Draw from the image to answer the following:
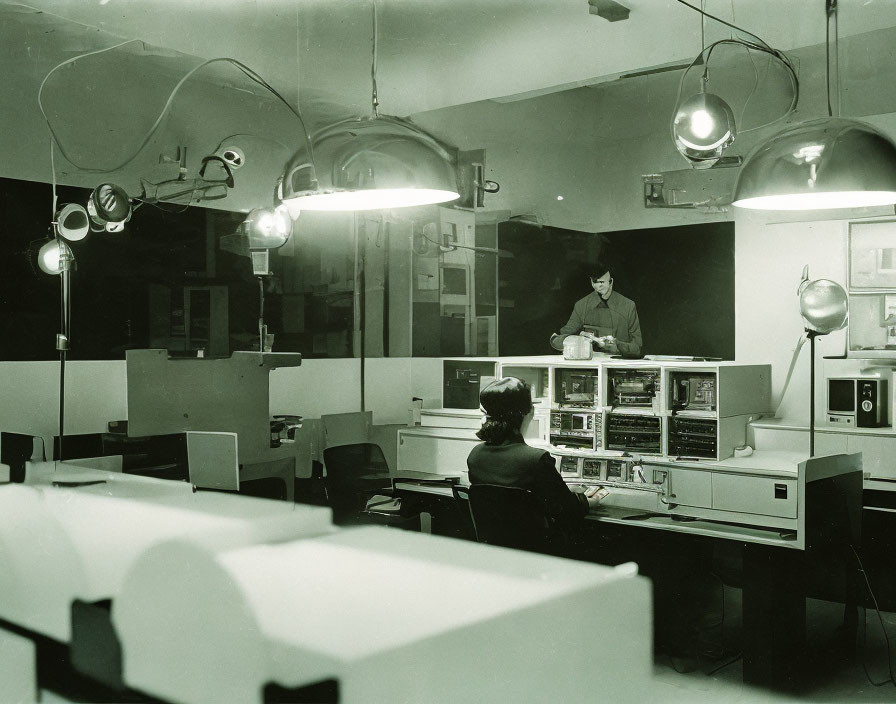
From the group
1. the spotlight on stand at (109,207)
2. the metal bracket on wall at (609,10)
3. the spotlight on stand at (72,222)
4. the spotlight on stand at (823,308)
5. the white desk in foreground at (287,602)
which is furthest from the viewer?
the spotlight on stand at (823,308)

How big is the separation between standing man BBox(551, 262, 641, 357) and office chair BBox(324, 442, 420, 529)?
1347 mm

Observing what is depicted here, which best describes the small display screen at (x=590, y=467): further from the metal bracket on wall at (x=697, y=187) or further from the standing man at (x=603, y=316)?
the metal bracket on wall at (x=697, y=187)

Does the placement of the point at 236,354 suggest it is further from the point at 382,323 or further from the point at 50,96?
the point at 50,96

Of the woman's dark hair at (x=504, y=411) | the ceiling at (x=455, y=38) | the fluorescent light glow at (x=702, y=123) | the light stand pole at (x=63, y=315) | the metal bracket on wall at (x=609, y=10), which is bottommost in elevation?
the woman's dark hair at (x=504, y=411)

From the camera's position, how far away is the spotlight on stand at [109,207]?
3068 mm

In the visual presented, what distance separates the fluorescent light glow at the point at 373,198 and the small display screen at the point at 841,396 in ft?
9.86

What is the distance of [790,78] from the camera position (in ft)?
14.1

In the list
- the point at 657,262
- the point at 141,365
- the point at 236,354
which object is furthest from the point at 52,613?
the point at 657,262

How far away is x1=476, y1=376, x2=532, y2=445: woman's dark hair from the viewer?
11.0 ft

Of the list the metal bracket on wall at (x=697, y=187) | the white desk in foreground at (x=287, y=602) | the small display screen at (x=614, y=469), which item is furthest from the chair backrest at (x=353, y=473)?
the metal bracket on wall at (x=697, y=187)

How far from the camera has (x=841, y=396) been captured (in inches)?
175

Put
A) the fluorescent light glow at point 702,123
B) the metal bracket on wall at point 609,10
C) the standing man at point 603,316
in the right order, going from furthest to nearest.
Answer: the standing man at point 603,316 → the metal bracket on wall at point 609,10 → the fluorescent light glow at point 702,123

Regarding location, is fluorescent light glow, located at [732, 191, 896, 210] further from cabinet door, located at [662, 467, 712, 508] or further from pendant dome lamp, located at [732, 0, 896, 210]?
cabinet door, located at [662, 467, 712, 508]

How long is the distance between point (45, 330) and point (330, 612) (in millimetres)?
1397
